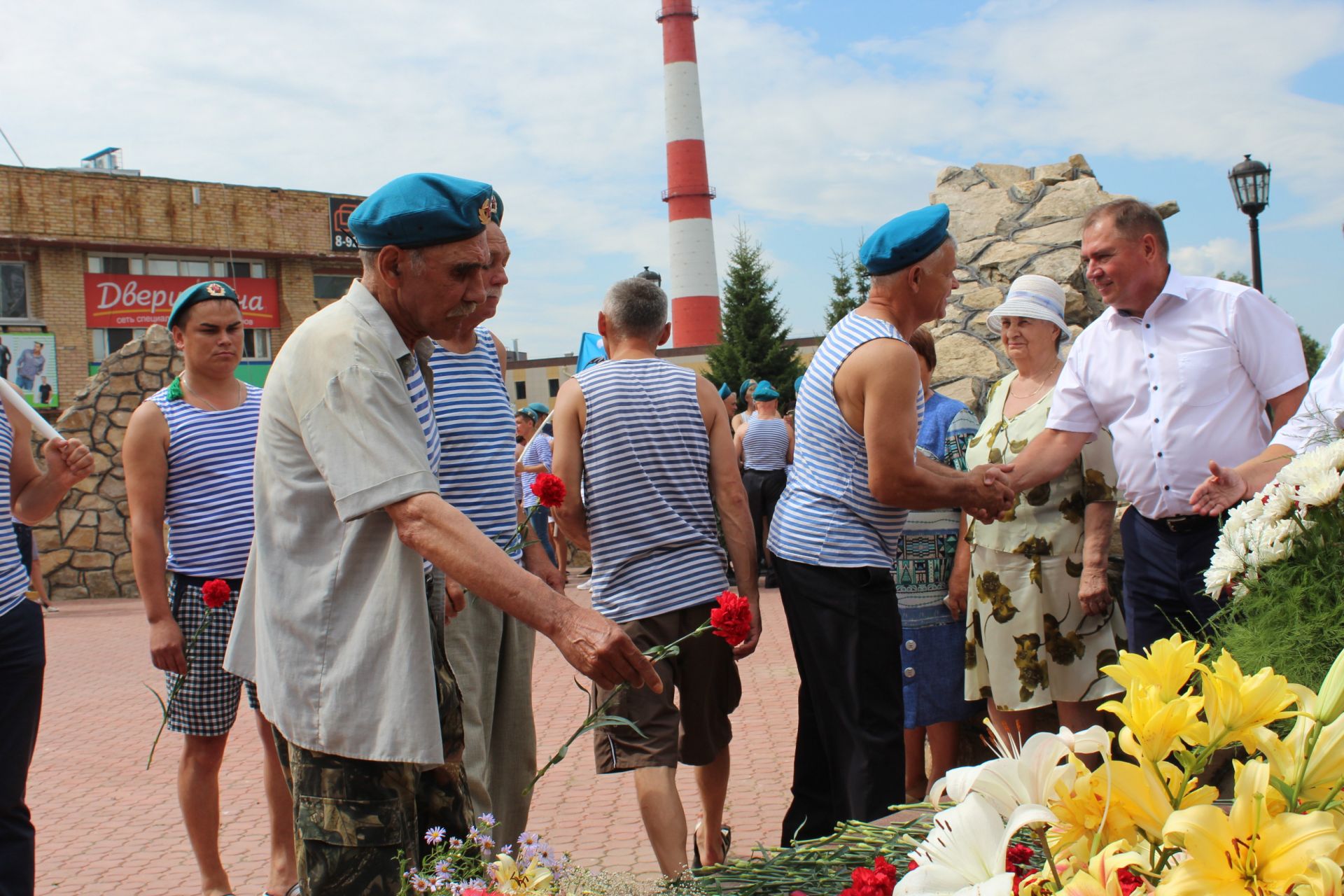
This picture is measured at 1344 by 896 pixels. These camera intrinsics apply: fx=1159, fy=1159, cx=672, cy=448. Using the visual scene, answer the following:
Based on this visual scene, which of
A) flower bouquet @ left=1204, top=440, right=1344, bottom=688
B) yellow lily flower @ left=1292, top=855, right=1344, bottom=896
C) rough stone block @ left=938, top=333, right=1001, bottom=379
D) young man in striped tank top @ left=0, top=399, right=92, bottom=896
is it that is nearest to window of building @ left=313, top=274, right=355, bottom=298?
rough stone block @ left=938, top=333, right=1001, bottom=379

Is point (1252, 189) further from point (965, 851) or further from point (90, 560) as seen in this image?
point (90, 560)

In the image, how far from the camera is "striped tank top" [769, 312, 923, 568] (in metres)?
3.61

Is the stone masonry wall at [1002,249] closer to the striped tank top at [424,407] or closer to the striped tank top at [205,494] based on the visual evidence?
the striped tank top at [205,494]

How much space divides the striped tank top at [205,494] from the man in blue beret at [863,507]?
1942mm

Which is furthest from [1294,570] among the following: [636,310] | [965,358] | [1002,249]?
[1002,249]

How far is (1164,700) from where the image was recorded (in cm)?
104

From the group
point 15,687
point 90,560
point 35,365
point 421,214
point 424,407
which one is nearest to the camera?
point 421,214

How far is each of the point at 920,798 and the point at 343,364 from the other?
11.7 feet

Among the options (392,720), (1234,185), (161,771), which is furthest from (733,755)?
(1234,185)

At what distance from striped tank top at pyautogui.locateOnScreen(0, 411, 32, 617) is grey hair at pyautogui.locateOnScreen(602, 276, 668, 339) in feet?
6.51

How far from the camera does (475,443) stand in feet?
12.1

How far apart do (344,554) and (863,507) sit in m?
1.98

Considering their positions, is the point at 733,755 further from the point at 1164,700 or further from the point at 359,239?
the point at 1164,700

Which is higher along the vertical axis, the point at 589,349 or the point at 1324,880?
the point at 589,349
